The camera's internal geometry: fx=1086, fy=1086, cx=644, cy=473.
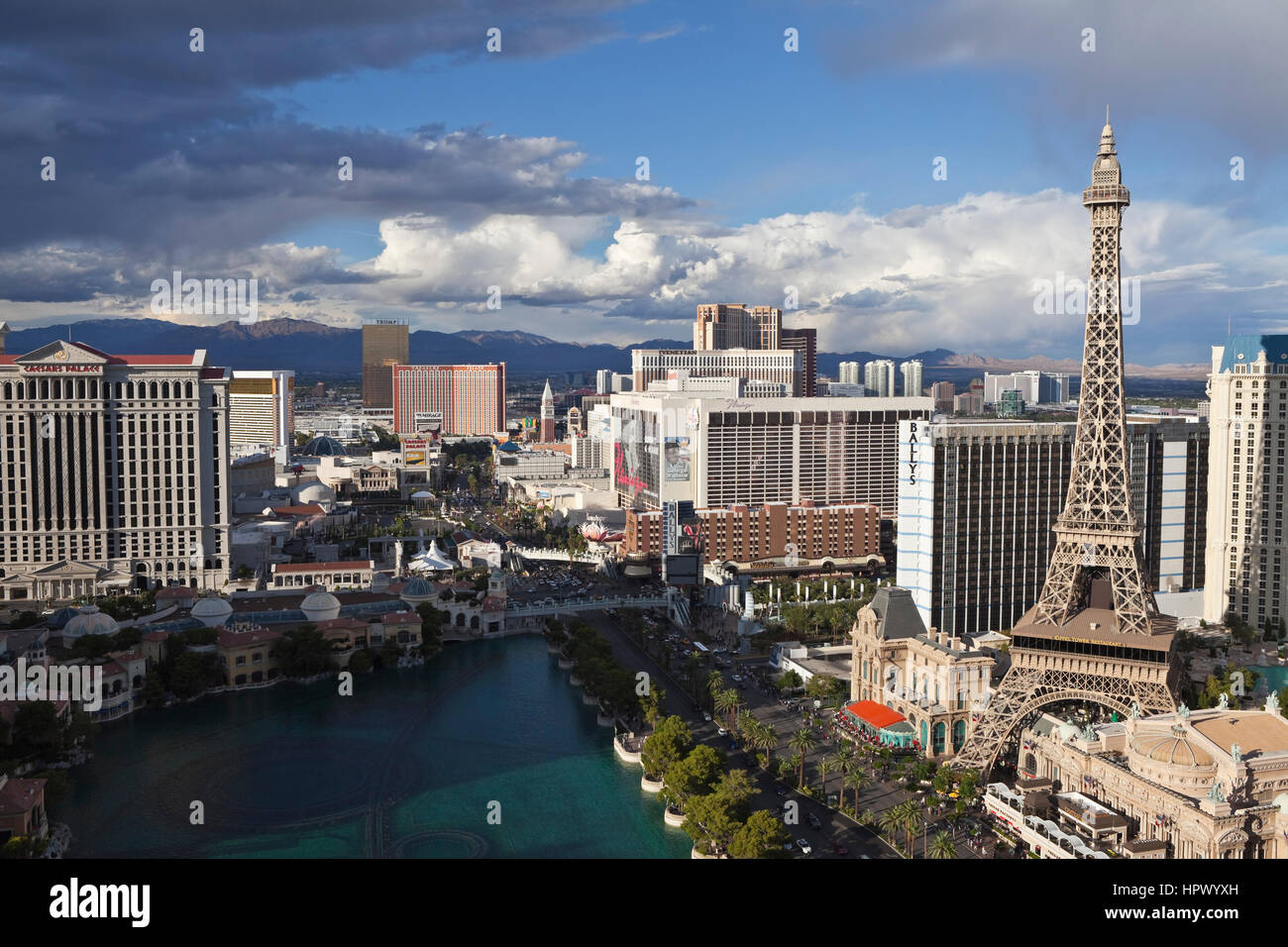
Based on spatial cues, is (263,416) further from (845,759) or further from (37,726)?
(845,759)

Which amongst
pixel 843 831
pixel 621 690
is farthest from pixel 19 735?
pixel 843 831

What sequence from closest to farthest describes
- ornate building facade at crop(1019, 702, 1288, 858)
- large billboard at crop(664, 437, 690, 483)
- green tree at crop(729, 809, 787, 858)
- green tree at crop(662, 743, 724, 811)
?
ornate building facade at crop(1019, 702, 1288, 858) → green tree at crop(729, 809, 787, 858) → green tree at crop(662, 743, 724, 811) → large billboard at crop(664, 437, 690, 483)

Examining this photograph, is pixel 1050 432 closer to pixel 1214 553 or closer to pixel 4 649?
pixel 1214 553

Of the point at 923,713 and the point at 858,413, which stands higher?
the point at 858,413

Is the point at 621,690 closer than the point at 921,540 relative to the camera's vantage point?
Yes

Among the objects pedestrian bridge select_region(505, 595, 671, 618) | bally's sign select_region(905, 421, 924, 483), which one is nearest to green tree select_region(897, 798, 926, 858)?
bally's sign select_region(905, 421, 924, 483)

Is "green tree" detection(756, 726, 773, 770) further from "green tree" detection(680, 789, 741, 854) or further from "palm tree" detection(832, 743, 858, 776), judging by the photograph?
"green tree" detection(680, 789, 741, 854)

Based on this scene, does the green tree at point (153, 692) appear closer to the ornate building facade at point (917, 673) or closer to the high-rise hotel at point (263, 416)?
the ornate building facade at point (917, 673)
